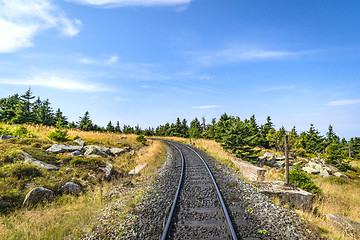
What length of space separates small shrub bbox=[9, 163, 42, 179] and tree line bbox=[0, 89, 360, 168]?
36.6 ft

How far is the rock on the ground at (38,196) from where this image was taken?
6084 millimetres

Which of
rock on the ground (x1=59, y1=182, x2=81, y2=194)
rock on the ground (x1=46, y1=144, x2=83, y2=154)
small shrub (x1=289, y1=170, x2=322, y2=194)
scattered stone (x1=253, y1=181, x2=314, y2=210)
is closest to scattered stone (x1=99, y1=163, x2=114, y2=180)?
rock on the ground (x1=59, y1=182, x2=81, y2=194)

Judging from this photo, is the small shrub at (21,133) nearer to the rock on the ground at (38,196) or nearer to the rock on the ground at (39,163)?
the rock on the ground at (39,163)

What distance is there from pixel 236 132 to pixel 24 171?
1974 centimetres

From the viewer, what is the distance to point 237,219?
4.98 m

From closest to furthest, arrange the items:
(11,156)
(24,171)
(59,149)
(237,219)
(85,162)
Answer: (237,219) < (24,171) < (11,156) < (85,162) < (59,149)

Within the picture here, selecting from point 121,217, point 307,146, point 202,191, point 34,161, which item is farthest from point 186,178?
point 307,146

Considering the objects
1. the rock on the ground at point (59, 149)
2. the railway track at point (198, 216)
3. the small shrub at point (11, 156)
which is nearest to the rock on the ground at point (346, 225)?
the railway track at point (198, 216)

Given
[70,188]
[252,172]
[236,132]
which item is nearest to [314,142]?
[236,132]

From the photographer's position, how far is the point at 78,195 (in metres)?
7.48

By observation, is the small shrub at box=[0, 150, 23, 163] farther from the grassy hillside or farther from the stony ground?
the stony ground

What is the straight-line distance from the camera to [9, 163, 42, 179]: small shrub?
284 inches

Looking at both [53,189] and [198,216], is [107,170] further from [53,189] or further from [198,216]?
[198,216]

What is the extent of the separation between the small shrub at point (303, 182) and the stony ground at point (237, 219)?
4.80 metres
